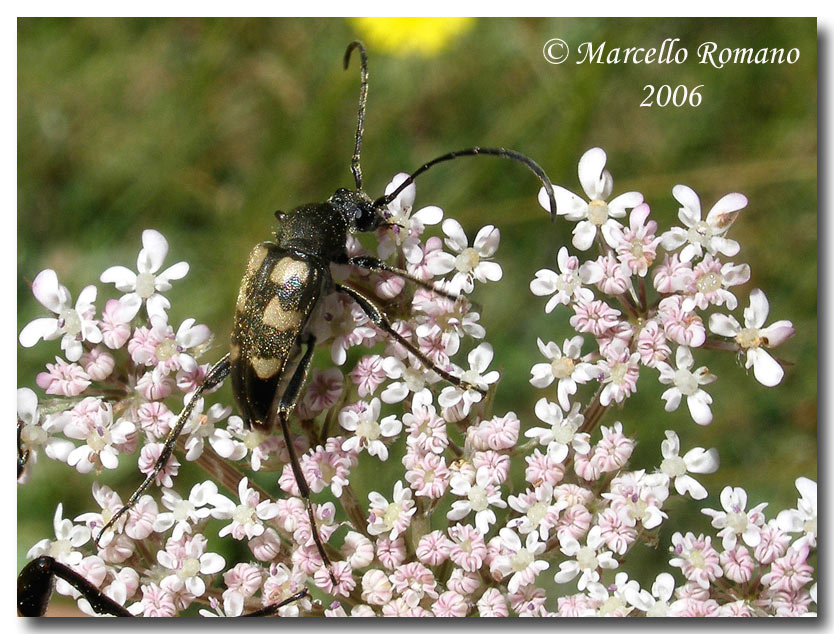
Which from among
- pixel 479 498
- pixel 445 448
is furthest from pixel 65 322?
pixel 479 498

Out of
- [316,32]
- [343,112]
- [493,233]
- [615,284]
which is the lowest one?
[615,284]

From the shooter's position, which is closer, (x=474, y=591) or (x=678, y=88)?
(x=474, y=591)

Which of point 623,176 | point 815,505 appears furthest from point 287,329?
point 623,176

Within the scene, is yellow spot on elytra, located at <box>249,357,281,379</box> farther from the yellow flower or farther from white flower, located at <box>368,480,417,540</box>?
the yellow flower

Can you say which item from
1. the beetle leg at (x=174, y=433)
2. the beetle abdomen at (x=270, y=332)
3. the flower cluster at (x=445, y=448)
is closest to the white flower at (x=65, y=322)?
the flower cluster at (x=445, y=448)

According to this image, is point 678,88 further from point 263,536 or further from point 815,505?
point 263,536
